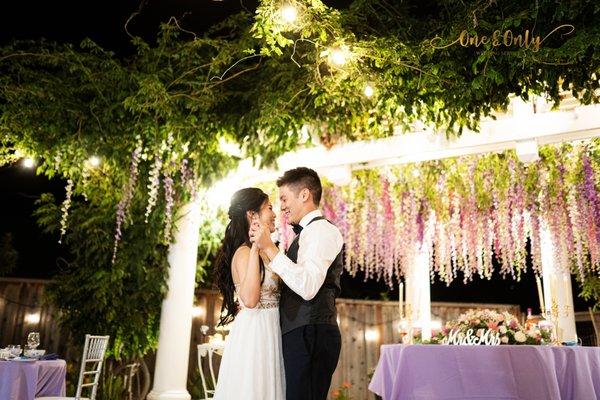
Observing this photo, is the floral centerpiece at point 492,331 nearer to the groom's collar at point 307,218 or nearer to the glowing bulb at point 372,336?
the groom's collar at point 307,218

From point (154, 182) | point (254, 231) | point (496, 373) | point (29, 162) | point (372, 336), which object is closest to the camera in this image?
point (254, 231)

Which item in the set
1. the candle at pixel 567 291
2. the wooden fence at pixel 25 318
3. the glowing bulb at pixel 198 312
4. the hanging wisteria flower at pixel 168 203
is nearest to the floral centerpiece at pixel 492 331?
the candle at pixel 567 291

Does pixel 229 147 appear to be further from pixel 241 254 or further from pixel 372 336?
pixel 372 336

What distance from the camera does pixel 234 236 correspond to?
2.11m

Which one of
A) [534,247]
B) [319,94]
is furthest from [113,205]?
[534,247]

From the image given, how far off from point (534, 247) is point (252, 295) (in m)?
4.48

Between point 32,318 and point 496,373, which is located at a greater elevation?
point 32,318

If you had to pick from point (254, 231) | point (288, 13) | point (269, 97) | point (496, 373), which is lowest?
point (496, 373)

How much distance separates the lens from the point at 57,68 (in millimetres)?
4969

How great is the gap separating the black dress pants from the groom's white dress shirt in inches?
5.6

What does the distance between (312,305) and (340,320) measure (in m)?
5.54

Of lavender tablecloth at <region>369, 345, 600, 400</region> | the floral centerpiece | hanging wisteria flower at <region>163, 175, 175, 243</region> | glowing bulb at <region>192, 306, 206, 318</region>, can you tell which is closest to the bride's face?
lavender tablecloth at <region>369, 345, 600, 400</region>

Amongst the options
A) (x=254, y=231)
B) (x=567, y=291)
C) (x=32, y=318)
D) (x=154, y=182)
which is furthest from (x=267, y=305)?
(x=32, y=318)

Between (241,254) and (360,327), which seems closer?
(241,254)
